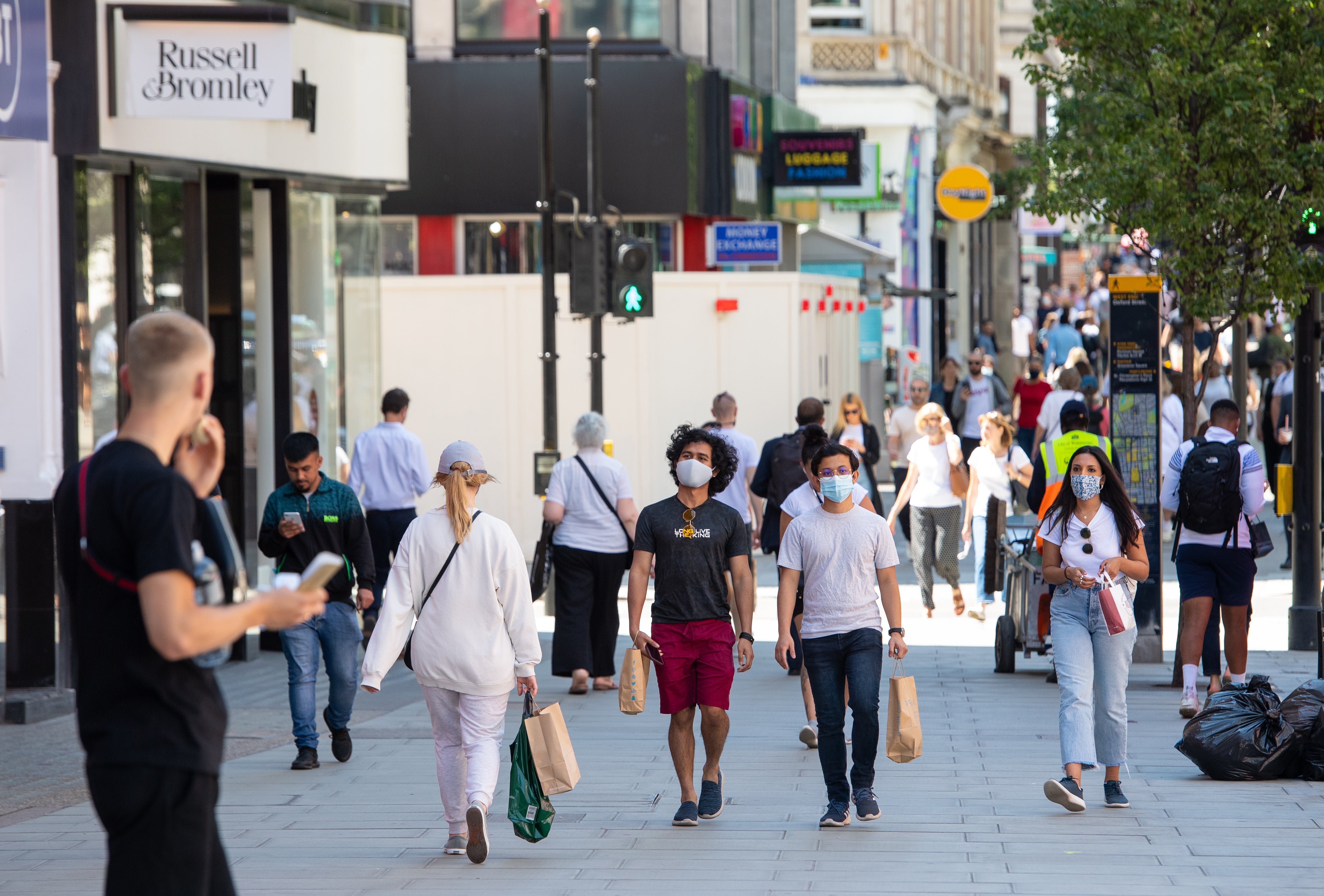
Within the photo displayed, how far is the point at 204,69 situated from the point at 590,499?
12.3 ft

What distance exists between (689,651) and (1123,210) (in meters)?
5.92

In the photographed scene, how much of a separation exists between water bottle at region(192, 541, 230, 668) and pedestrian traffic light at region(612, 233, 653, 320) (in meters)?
12.5

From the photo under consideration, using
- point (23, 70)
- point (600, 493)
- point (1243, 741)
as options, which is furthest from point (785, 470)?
point (23, 70)

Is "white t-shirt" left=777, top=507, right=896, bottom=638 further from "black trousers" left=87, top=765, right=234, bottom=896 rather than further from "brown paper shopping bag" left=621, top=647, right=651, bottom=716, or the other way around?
"black trousers" left=87, top=765, right=234, bottom=896

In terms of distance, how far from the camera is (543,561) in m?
12.8

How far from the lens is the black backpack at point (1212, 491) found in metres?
10.8

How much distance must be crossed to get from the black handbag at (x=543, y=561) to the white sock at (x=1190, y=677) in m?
4.13

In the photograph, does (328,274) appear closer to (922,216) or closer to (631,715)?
(631,715)

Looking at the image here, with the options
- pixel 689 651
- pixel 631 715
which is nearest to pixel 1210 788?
pixel 689 651

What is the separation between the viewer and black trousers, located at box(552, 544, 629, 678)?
12.1m

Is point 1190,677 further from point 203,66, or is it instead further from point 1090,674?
point 203,66

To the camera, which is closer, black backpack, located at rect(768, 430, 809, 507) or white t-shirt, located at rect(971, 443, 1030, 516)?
black backpack, located at rect(768, 430, 809, 507)

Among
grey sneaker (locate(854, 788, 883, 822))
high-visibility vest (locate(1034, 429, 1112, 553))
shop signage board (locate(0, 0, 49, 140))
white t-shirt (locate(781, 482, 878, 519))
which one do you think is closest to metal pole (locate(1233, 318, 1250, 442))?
high-visibility vest (locate(1034, 429, 1112, 553))

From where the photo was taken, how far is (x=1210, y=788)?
893 cm
